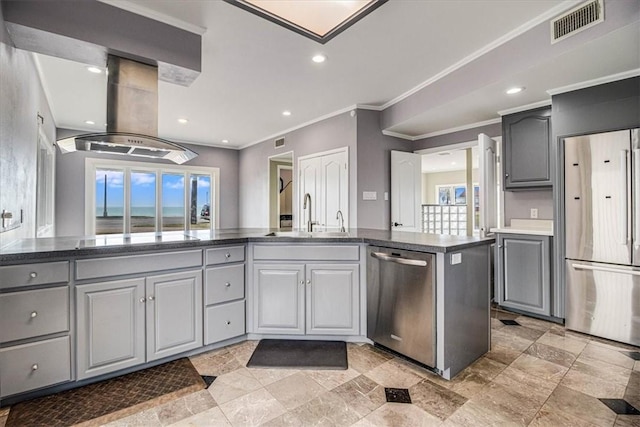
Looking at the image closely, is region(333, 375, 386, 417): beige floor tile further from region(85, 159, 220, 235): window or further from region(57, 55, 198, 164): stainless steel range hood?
region(85, 159, 220, 235): window

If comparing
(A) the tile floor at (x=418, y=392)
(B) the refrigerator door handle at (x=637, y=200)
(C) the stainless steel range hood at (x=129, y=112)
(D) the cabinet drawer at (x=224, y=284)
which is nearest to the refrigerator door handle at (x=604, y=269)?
(B) the refrigerator door handle at (x=637, y=200)

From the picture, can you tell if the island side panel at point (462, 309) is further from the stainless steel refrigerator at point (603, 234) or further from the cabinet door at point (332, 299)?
the stainless steel refrigerator at point (603, 234)

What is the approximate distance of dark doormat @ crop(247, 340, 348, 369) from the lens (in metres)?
2.21

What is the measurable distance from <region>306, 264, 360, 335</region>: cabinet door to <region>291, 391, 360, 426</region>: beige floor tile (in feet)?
2.44

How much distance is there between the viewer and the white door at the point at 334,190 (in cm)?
443

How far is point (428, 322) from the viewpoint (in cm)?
205

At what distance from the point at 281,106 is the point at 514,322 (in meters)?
3.91

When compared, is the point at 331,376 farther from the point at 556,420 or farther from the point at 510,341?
the point at 510,341

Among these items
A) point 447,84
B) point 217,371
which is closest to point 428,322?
point 217,371

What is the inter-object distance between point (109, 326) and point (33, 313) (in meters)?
0.40

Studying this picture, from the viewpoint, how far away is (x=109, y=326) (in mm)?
1966

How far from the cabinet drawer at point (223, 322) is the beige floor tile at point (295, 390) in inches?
27.3

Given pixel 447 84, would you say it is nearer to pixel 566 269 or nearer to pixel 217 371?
pixel 566 269

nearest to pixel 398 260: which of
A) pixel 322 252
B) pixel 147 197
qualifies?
pixel 322 252
